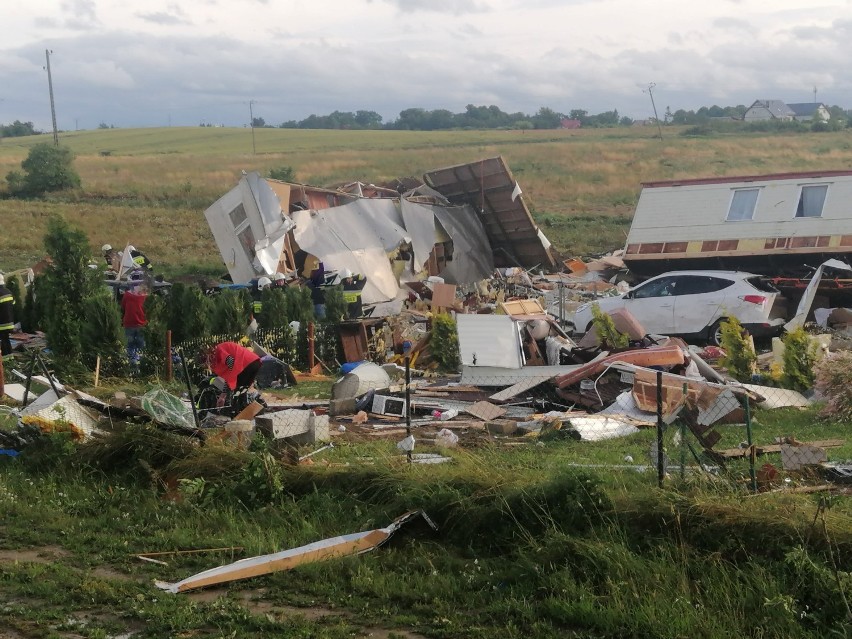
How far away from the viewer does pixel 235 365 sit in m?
12.1

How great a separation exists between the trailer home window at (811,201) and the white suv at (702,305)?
3363mm

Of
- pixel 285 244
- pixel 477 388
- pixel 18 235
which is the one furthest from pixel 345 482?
pixel 18 235

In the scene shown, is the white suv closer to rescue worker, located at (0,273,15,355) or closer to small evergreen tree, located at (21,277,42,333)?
rescue worker, located at (0,273,15,355)

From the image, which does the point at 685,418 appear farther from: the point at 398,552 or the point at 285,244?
the point at 285,244

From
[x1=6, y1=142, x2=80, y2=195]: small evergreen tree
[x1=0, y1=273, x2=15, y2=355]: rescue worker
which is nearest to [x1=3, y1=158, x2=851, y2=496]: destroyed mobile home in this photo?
[x1=0, y1=273, x2=15, y2=355]: rescue worker

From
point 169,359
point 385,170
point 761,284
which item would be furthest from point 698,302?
point 385,170

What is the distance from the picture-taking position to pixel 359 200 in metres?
24.3

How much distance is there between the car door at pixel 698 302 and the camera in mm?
17734

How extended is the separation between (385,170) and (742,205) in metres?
37.5

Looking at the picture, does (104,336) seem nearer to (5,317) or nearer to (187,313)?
(187,313)

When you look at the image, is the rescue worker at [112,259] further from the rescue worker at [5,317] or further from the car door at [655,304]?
the car door at [655,304]

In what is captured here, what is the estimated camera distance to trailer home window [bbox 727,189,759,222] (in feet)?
70.8

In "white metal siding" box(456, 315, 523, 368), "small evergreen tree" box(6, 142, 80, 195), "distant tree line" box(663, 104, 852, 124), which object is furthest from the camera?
"distant tree line" box(663, 104, 852, 124)

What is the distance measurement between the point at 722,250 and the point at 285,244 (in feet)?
30.7
